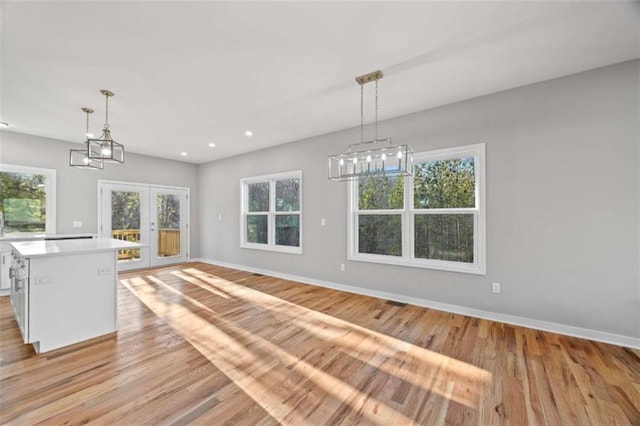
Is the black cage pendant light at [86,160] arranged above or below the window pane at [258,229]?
above

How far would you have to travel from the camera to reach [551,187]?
297 cm

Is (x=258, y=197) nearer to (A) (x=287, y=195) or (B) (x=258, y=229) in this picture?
(B) (x=258, y=229)

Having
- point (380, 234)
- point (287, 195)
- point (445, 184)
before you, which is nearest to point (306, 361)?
point (380, 234)

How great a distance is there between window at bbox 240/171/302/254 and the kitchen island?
2.95m

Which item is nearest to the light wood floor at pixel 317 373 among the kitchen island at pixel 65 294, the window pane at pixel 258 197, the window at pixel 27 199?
the kitchen island at pixel 65 294

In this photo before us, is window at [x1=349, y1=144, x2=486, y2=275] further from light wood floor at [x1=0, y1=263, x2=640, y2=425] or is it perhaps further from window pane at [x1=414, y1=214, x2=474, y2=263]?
light wood floor at [x1=0, y1=263, x2=640, y2=425]

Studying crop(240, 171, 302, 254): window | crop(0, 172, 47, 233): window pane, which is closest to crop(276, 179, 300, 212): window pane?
crop(240, 171, 302, 254): window

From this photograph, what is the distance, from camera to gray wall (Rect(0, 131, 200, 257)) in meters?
4.71

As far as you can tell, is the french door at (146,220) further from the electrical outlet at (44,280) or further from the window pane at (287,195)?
the electrical outlet at (44,280)

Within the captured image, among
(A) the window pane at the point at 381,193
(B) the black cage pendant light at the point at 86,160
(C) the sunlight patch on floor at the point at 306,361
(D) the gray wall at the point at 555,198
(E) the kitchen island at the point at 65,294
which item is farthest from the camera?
(A) the window pane at the point at 381,193

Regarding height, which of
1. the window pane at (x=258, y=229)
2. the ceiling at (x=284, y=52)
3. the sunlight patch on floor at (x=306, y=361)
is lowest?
the sunlight patch on floor at (x=306, y=361)

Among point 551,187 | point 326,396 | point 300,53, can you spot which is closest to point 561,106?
point 551,187

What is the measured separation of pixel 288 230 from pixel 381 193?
218cm

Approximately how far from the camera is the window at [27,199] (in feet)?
15.1
